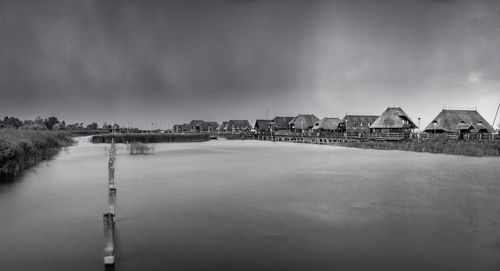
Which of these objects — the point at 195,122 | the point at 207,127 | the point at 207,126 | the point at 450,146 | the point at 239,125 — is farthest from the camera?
the point at 195,122

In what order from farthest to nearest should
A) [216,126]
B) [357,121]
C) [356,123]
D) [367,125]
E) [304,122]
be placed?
[216,126] → [304,122] → [357,121] → [356,123] → [367,125]

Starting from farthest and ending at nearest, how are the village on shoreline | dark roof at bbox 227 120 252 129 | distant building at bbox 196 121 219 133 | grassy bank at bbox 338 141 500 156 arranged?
distant building at bbox 196 121 219 133
dark roof at bbox 227 120 252 129
the village on shoreline
grassy bank at bbox 338 141 500 156

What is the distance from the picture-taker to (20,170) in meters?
31.2

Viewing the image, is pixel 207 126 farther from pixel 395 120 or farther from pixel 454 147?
pixel 454 147

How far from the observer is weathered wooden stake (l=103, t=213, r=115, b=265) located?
9.63 metres

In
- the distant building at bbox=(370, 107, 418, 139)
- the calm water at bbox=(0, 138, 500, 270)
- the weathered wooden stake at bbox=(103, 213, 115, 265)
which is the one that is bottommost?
the calm water at bbox=(0, 138, 500, 270)

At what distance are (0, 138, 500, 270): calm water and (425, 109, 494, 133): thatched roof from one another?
4406 cm

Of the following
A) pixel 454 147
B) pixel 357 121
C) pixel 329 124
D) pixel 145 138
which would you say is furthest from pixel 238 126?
pixel 454 147

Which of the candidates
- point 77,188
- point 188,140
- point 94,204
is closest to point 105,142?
point 188,140

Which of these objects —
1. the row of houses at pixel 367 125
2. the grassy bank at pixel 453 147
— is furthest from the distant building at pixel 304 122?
the grassy bank at pixel 453 147

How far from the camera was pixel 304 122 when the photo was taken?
4461 inches

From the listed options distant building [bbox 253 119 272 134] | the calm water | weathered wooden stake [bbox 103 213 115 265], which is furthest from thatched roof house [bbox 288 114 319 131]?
weathered wooden stake [bbox 103 213 115 265]

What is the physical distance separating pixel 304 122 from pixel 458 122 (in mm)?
49880

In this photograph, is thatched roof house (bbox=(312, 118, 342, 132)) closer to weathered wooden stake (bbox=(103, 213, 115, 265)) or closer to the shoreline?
the shoreline
